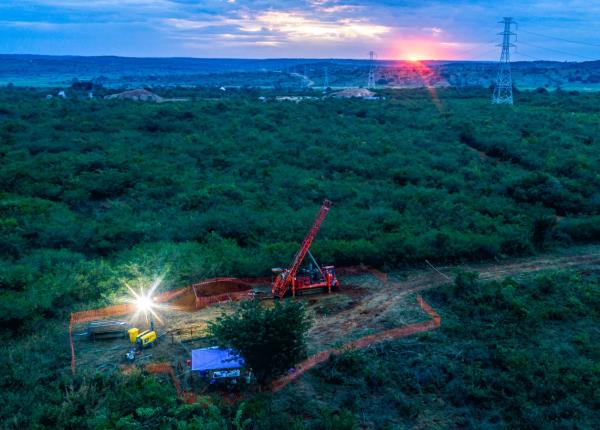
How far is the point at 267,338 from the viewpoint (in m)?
12.6

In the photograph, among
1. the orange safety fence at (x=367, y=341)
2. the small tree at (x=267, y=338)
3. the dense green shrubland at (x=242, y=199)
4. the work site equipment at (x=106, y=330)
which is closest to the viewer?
the small tree at (x=267, y=338)

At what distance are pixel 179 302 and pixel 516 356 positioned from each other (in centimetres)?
1143

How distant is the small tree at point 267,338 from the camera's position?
12570 mm

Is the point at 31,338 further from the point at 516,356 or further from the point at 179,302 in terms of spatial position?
the point at 516,356

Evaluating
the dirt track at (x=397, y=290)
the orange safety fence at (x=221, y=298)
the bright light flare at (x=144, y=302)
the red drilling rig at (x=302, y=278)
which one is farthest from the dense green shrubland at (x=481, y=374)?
the bright light flare at (x=144, y=302)

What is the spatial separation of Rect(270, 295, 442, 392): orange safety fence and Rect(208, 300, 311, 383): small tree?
0.81 meters

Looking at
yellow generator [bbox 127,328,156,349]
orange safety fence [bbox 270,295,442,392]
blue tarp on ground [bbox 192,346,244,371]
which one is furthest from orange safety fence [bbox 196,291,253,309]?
orange safety fence [bbox 270,295,442,392]

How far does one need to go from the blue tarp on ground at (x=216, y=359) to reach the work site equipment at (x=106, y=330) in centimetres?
363

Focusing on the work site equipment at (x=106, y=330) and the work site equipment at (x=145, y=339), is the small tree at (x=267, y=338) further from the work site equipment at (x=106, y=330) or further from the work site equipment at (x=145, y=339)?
the work site equipment at (x=106, y=330)

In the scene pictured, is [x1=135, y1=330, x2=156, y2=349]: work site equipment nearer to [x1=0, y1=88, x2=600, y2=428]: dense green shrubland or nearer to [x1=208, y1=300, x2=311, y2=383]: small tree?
[x1=0, y1=88, x2=600, y2=428]: dense green shrubland

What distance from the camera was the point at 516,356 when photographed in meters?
14.7

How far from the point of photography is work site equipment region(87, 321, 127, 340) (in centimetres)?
1584

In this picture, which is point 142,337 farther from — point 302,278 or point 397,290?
point 397,290

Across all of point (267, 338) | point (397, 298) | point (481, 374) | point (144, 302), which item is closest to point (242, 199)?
point (144, 302)
